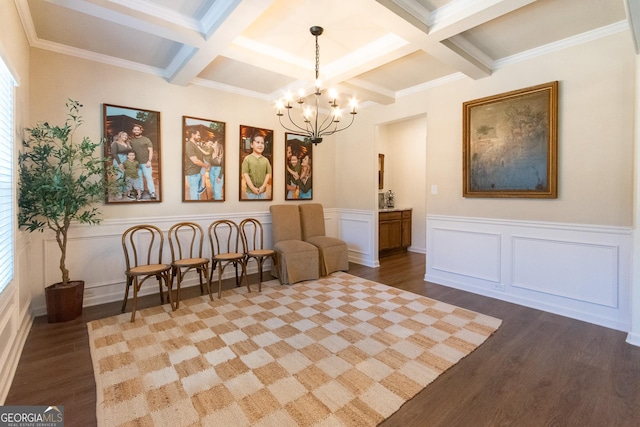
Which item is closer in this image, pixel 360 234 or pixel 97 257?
pixel 97 257

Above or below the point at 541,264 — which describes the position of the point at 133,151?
above

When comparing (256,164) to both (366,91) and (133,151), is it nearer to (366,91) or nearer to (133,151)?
(133,151)

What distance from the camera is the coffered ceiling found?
235cm

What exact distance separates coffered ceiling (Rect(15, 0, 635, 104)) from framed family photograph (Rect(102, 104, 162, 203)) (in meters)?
0.57

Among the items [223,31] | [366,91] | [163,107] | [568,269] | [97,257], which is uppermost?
[366,91]

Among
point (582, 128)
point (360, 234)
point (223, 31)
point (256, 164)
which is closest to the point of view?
point (223, 31)

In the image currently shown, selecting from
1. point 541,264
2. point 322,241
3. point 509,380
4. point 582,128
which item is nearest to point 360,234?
point 322,241

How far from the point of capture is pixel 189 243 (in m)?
4.00

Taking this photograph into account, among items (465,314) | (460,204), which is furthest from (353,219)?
(465,314)

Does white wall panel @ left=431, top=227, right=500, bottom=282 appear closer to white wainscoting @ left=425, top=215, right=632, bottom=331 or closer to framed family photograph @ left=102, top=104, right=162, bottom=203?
white wainscoting @ left=425, top=215, right=632, bottom=331

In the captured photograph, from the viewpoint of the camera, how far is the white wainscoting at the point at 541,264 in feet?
9.09

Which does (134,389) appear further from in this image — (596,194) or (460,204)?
(596,194)

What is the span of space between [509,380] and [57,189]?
13.1 ft

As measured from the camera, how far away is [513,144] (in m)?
3.34
